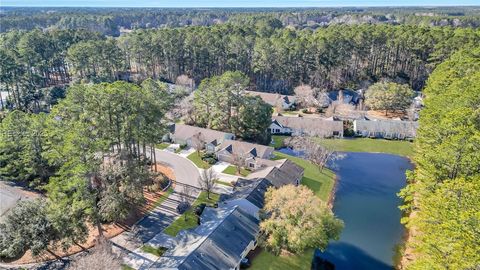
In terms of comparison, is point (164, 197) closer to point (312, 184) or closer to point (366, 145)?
point (312, 184)

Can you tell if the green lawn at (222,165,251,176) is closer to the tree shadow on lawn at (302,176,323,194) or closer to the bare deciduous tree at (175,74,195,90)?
the tree shadow on lawn at (302,176,323,194)

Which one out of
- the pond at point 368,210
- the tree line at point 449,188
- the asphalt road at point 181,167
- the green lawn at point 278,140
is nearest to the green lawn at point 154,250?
the asphalt road at point 181,167

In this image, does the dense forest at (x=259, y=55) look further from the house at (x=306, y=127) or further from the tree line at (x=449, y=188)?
the tree line at (x=449, y=188)

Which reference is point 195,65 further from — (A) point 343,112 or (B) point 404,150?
(B) point 404,150

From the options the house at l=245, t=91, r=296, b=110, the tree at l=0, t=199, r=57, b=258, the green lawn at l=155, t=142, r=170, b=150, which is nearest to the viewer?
the tree at l=0, t=199, r=57, b=258

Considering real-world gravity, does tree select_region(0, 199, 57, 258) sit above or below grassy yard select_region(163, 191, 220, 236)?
above

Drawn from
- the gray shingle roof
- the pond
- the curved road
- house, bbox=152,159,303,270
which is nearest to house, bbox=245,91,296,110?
the pond

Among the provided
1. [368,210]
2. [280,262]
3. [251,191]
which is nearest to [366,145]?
[368,210]

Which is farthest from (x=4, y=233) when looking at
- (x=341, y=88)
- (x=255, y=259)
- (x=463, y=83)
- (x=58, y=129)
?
(x=341, y=88)
